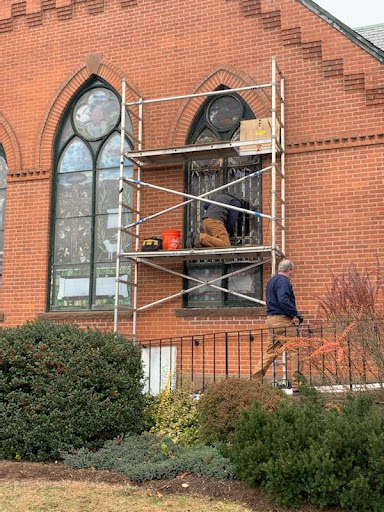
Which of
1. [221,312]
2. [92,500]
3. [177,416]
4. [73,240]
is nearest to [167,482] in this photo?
[92,500]

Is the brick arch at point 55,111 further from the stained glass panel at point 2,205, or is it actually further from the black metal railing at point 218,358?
the black metal railing at point 218,358

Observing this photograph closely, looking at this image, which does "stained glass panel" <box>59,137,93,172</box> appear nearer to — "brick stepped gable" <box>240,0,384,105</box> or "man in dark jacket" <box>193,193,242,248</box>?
"man in dark jacket" <box>193,193,242,248</box>

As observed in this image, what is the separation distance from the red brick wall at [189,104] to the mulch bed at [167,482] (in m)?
4.16

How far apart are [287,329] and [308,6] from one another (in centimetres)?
554

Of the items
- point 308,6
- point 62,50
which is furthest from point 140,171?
point 308,6

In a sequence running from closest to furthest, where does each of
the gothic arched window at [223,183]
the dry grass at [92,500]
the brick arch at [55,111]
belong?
the dry grass at [92,500], the gothic arched window at [223,183], the brick arch at [55,111]

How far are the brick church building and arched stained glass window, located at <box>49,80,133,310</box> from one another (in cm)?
3

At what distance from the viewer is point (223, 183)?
1106 centimetres

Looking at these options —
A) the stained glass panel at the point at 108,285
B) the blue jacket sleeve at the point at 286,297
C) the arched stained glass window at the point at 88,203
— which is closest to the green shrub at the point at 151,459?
the blue jacket sleeve at the point at 286,297

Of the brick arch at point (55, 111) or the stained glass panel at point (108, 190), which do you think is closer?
the stained glass panel at point (108, 190)

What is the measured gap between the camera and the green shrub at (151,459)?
21.0 ft

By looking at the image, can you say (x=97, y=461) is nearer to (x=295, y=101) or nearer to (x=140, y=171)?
(x=140, y=171)

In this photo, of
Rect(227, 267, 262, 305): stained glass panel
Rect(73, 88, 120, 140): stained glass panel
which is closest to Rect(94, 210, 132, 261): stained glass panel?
Rect(73, 88, 120, 140): stained glass panel

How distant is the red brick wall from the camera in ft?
33.2
